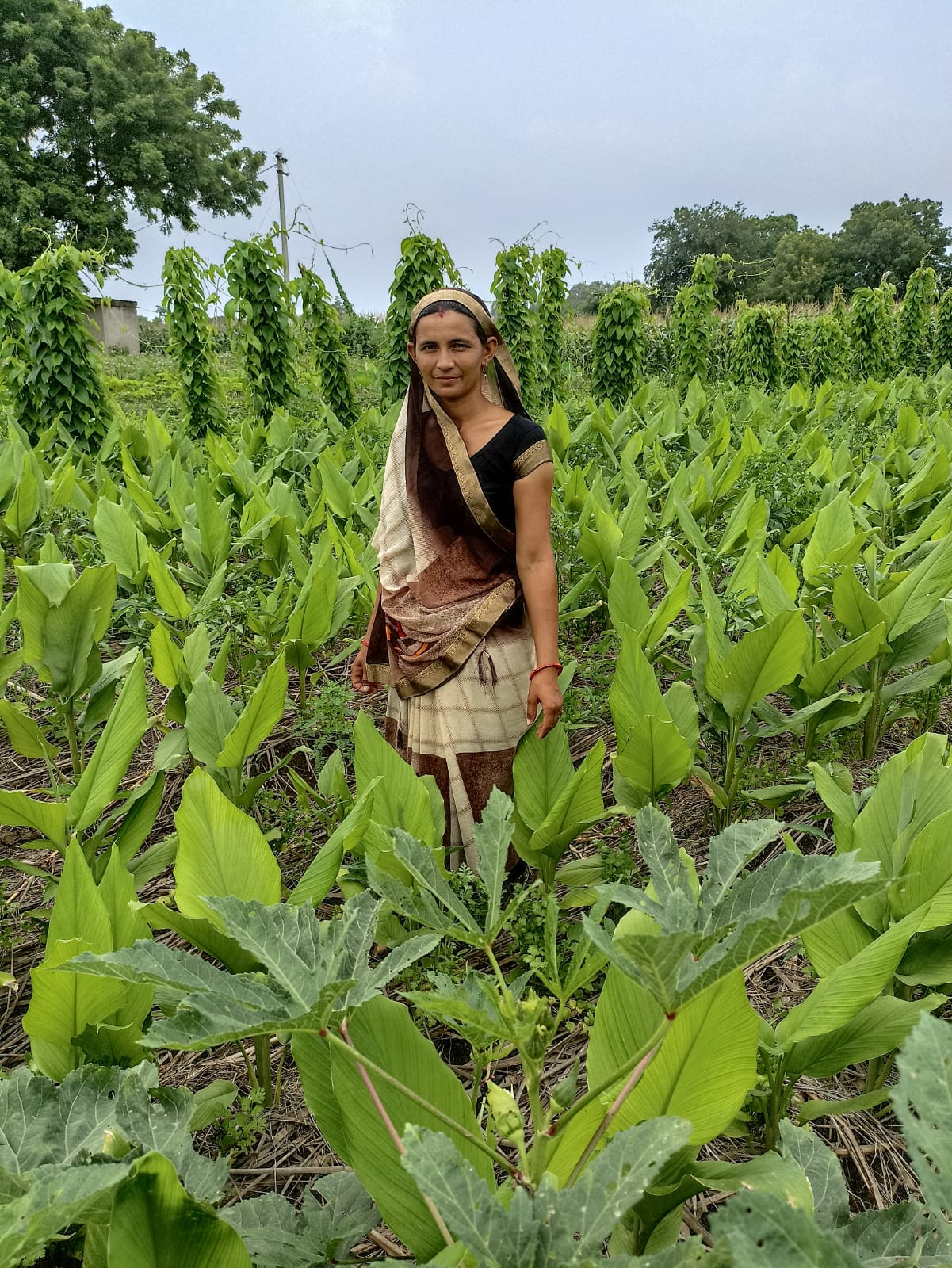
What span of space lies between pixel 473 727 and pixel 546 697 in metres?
0.25

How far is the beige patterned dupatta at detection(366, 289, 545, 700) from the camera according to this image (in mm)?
1836

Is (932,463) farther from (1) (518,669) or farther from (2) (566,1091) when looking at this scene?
(2) (566,1091)

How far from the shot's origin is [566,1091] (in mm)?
711

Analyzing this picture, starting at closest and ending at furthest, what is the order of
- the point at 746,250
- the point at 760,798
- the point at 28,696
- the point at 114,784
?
1. the point at 114,784
2. the point at 760,798
3. the point at 28,696
4. the point at 746,250

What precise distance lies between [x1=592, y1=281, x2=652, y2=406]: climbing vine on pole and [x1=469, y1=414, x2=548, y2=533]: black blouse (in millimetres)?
7970

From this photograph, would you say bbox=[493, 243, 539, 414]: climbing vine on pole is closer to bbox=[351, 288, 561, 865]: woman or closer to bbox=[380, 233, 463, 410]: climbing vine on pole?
bbox=[380, 233, 463, 410]: climbing vine on pole

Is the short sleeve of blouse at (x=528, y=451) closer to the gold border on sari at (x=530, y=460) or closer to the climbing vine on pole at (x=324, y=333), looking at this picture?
the gold border on sari at (x=530, y=460)

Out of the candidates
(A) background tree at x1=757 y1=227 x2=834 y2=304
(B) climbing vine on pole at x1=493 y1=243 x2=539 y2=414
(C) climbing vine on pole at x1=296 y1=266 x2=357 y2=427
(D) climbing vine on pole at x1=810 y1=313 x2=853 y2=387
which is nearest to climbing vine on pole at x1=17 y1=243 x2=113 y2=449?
(C) climbing vine on pole at x1=296 y1=266 x2=357 y2=427

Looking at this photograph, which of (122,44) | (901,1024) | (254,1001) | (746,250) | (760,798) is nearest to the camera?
(254,1001)

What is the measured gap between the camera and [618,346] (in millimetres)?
9492

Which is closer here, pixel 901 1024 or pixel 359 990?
pixel 359 990

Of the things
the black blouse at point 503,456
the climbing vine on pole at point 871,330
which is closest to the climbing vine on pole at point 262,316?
the black blouse at point 503,456

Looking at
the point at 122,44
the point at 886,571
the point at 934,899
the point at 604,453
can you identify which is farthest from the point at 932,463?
the point at 122,44

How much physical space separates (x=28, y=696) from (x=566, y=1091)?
242cm
